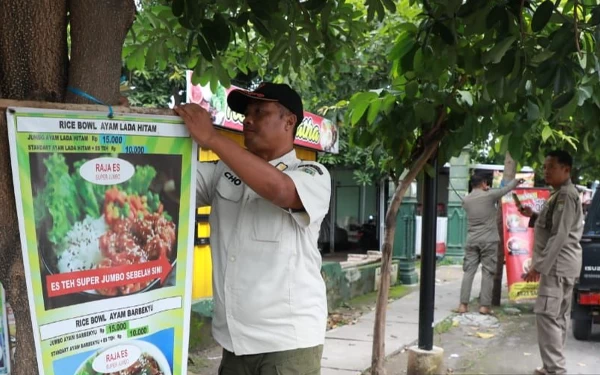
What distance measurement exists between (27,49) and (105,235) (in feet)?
2.20

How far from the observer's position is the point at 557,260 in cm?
535

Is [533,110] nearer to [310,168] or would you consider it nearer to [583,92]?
[583,92]

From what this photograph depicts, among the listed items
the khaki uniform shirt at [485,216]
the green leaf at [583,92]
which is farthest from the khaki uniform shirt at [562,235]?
the khaki uniform shirt at [485,216]

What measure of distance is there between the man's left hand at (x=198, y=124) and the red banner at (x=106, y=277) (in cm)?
43

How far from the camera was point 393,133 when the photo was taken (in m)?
4.45

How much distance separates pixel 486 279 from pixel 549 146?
1952mm

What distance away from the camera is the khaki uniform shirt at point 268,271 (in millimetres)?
2244

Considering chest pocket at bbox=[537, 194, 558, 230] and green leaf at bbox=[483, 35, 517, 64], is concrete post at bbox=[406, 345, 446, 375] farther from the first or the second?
green leaf at bbox=[483, 35, 517, 64]

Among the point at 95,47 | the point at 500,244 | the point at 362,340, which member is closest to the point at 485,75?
the point at 95,47

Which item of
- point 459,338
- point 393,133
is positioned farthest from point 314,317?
point 459,338

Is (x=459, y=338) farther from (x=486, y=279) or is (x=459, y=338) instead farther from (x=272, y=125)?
(x=272, y=125)

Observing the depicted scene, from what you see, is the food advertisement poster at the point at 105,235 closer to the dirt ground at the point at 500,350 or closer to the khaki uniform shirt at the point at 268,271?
the khaki uniform shirt at the point at 268,271

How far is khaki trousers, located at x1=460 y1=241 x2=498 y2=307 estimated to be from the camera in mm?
8305

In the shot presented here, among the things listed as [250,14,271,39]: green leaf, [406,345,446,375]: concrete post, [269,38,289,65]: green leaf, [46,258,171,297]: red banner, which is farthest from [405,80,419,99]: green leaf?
[406,345,446,375]: concrete post
